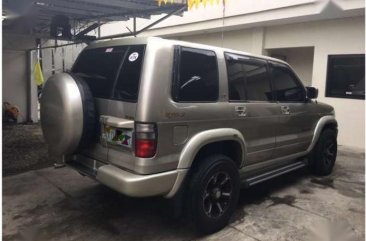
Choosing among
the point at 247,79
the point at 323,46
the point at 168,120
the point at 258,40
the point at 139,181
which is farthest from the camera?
the point at 258,40

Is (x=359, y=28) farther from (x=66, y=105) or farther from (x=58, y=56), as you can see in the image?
(x=58, y=56)

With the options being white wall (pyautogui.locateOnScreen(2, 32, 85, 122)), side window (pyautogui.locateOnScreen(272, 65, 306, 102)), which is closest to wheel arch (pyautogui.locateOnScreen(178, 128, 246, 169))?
side window (pyautogui.locateOnScreen(272, 65, 306, 102))

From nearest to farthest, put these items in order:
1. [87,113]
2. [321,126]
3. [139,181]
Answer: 1. [139,181]
2. [87,113]
3. [321,126]

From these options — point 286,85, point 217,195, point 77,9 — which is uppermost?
point 77,9

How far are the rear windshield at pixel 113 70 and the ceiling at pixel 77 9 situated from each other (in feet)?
7.53

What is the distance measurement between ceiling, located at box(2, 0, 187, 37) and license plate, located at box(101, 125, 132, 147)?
309cm

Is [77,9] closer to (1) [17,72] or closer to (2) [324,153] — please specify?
(1) [17,72]

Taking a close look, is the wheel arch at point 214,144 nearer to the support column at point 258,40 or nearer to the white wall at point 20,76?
the support column at point 258,40

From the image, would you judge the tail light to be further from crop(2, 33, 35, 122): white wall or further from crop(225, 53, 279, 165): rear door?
crop(2, 33, 35, 122): white wall

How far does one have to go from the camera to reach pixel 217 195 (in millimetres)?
3400

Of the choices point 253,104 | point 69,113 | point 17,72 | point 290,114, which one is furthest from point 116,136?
point 17,72

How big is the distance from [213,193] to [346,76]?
5.81 m

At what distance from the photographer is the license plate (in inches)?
116

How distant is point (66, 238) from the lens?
10.6 ft
